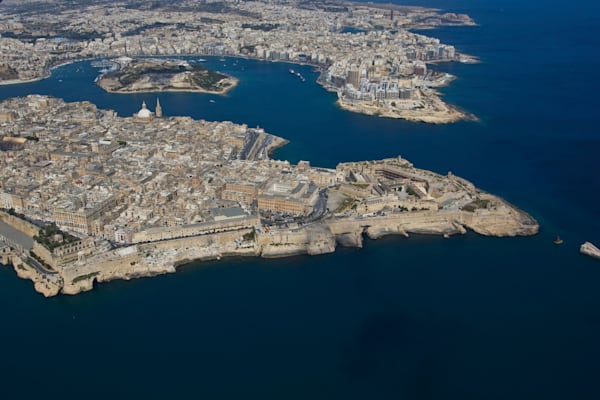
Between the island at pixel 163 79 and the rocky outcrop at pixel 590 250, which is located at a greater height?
the rocky outcrop at pixel 590 250

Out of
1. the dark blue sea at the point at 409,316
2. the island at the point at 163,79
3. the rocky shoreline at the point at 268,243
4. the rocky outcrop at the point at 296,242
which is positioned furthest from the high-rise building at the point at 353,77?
the rocky outcrop at the point at 296,242

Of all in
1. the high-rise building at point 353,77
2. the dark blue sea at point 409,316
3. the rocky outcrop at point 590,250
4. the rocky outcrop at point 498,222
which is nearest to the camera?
the dark blue sea at point 409,316

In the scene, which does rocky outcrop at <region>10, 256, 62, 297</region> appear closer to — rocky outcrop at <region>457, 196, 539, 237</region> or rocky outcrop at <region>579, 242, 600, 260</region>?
rocky outcrop at <region>457, 196, 539, 237</region>

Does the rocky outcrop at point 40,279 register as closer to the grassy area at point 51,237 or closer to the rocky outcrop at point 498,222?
the grassy area at point 51,237

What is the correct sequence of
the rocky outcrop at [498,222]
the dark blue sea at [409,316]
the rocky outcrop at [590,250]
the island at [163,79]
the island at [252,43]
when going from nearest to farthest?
the dark blue sea at [409,316]
the rocky outcrop at [590,250]
the rocky outcrop at [498,222]
the island at [252,43]
the island at [163,79]

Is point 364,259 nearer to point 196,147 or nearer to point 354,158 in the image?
point 354,158

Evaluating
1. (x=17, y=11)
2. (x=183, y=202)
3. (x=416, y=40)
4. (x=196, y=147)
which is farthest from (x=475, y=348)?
(x=17, y=11)

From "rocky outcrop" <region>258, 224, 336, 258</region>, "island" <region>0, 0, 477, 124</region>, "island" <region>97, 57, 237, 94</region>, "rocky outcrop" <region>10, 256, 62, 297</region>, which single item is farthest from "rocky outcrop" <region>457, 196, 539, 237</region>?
"island" <region>97, 57, 237, 94</region>
